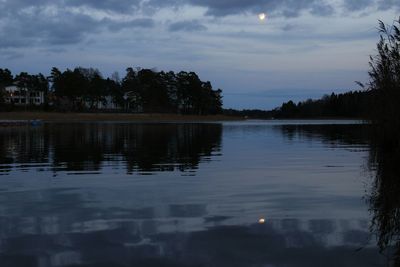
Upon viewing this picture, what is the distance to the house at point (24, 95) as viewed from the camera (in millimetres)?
177375

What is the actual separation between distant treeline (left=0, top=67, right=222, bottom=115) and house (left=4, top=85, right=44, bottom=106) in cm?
→ 212

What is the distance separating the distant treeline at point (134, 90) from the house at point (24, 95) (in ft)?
6.97

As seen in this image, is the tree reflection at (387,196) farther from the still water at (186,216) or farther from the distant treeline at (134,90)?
the distant treeline at (134,90)

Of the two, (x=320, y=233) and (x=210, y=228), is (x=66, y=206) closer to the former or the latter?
(x=210, y=228)

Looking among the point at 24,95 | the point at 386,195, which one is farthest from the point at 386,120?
the point at 24,95

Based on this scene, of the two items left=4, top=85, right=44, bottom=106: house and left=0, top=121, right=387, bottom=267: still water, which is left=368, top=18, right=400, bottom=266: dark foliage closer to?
left=0, top=121, right=387, bottom=267: still water

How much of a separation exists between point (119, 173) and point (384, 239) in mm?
12360

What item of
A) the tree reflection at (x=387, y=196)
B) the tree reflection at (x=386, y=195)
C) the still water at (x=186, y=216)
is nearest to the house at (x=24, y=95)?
the tree reflection at (x=386, y=195)

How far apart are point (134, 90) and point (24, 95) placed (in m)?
43.0

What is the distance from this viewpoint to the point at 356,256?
8.06 meters

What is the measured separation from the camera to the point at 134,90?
568ft

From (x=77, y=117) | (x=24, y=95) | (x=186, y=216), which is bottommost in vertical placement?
(x=186, y=216)

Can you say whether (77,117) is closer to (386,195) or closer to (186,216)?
(386,195)

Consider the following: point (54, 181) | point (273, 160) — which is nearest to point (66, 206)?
point (54, 181)
